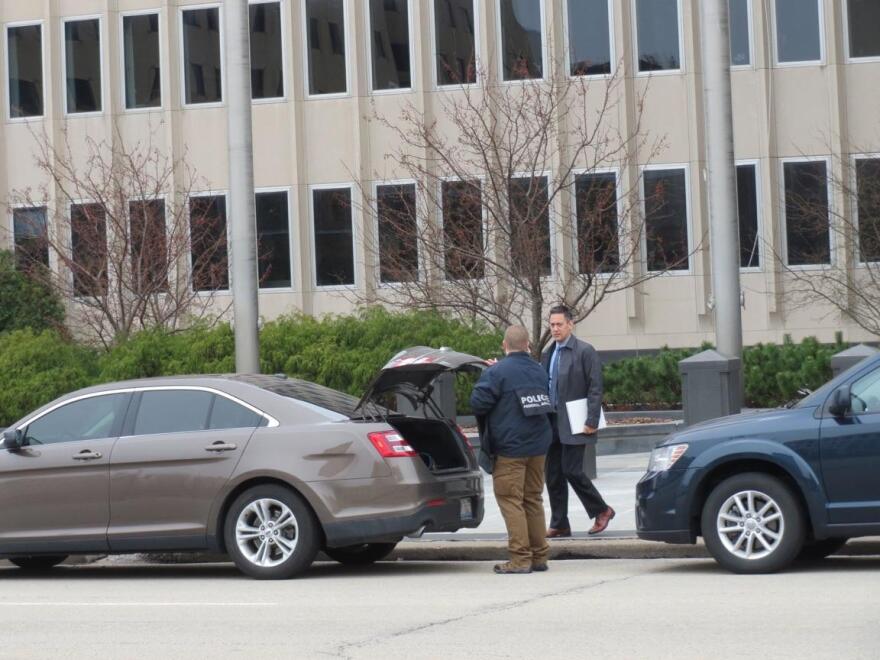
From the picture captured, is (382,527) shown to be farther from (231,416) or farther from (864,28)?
(864,28)

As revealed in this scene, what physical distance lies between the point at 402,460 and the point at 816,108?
18.9 metres

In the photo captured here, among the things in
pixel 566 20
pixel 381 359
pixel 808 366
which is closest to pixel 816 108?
pixel 566 20

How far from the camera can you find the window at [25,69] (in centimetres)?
3173

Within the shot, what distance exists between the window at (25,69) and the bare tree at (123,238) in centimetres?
97

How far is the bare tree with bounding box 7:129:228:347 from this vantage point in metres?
25.0

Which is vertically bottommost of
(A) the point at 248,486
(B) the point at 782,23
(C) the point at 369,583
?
(C) the point at 369,583

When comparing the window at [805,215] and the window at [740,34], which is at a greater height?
the window at [740,34]

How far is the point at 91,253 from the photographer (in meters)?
26.4

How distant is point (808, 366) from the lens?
2152cm

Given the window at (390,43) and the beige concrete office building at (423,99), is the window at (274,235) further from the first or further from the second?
the window at (390,43)

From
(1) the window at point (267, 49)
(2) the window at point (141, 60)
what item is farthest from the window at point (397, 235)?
(2) the window at point (141, 60)

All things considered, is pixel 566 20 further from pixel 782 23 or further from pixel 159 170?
pixel 159 170

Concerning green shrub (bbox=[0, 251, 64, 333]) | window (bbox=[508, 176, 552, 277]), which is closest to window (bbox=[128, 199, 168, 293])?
green shrub (bbox=[0, 251, 64, 333])

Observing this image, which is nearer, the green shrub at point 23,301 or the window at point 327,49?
the green shrub at point 23,301
